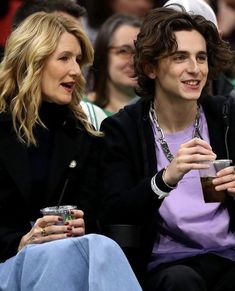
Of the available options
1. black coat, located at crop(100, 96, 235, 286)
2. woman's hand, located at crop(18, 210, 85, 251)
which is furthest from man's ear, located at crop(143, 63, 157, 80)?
woman's hand, located at crop(18, 210, 85, 251)

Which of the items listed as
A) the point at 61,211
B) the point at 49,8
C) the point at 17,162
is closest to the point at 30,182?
the point at 17,162

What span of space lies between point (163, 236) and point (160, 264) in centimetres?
17

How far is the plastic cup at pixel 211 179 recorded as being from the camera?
4754mm

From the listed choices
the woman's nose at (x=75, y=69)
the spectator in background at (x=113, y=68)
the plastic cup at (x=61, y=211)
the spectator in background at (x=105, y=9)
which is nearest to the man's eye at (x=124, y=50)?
the spectator in background at (x=113, y=68)

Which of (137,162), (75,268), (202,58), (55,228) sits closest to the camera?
(75,268)

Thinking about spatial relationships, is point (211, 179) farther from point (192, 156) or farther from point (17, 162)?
point (17, 162)

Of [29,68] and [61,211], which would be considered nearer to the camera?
[61,211]

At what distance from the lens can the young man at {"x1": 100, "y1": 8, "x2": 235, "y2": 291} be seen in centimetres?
496

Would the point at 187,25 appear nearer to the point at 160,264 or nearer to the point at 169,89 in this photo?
the point at 169,89

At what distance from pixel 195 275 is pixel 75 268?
0.61 metres

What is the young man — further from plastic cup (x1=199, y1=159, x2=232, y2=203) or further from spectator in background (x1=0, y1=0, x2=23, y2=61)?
spectator in background (x1=0, y1=0, x2=23, y2=61)

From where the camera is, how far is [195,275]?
15.6ft

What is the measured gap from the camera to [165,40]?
5.20 m

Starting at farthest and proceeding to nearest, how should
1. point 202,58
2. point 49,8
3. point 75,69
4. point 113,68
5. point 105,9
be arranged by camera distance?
point 105,9
point 113,68
point 49,8
point 75,69
point 202,58
